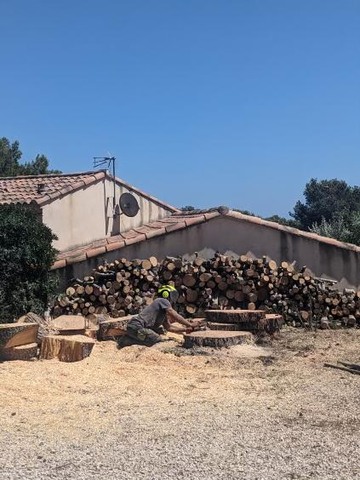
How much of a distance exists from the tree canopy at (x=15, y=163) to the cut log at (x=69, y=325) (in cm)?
2983

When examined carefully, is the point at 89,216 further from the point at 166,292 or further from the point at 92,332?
the point at 92,332

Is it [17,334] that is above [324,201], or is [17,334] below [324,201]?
below

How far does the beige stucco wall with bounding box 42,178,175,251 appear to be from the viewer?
1709 cm

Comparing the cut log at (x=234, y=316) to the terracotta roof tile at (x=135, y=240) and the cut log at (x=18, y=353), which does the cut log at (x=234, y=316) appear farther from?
the cut log at (x=18, y=353)

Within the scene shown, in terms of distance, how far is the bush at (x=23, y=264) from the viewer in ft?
40.7

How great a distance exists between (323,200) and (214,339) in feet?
139

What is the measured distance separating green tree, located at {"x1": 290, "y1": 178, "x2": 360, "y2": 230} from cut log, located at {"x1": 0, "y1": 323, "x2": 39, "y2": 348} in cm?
4193

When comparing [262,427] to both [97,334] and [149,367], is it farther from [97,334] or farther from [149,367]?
[97,334]

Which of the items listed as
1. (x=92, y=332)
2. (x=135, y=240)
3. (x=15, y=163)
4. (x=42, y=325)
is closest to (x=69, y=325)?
(x=92, y=332)

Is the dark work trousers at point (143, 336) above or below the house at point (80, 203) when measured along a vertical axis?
below

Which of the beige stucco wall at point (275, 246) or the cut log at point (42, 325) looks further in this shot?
the beige stucco wall at point (275, 246)

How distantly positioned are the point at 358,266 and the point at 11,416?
36.3 feet

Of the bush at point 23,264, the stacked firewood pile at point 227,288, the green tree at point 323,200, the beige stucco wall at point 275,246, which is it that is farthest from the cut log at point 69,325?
the green tree at point 323,200

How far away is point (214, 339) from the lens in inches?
433
